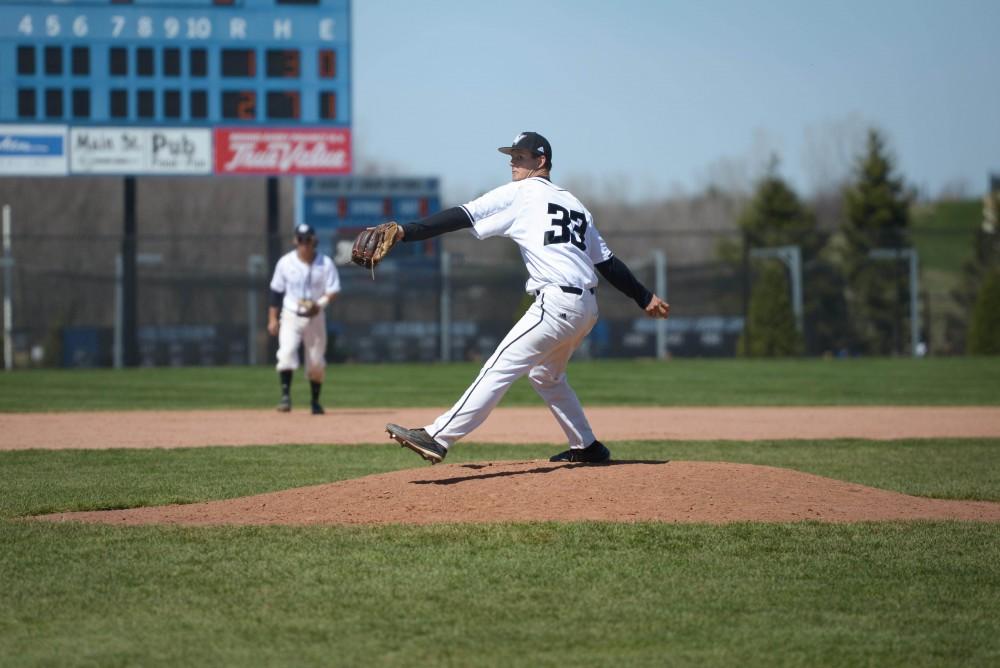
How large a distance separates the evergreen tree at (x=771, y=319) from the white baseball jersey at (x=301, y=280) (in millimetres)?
17144

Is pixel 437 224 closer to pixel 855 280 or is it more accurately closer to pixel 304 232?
pixel 304 232

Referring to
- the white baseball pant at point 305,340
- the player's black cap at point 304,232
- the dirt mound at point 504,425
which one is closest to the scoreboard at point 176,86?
the dirt mound at point 504,425

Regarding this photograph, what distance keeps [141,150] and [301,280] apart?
1447 cm

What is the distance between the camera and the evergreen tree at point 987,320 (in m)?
29.2

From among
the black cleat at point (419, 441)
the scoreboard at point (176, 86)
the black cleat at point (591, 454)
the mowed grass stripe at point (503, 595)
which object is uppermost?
the scoreboard at point (176, 86)

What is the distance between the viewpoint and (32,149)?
26.2 m

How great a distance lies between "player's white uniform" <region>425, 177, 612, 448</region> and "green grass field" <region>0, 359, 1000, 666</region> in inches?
38.2

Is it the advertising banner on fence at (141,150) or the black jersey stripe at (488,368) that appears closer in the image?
the black jersey stripe at (488,368)

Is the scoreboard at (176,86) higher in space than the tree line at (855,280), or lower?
higher

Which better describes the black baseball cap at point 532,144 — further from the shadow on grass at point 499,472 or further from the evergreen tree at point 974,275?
the evergreen tree at point 974,275

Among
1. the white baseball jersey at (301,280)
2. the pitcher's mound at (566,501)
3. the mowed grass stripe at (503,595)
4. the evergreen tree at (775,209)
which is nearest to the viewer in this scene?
the mowed grass stripe at (503,595)

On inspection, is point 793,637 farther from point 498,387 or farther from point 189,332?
point 189,332

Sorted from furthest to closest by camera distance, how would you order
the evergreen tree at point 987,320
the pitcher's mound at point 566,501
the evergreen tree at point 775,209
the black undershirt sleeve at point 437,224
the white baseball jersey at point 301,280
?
the evergreen tree at point 775,209 → the evergreen tree at point 987,320 → the white baseball jersey at point 301,280 → the black undershirt sleeve at point 437,224 → the pitcher's mound at point 566,501

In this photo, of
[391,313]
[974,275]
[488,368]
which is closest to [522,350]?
[488,368]
